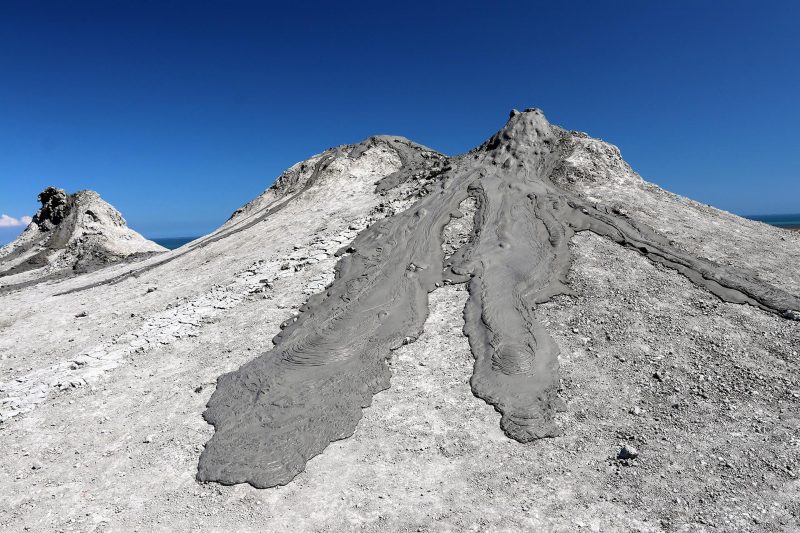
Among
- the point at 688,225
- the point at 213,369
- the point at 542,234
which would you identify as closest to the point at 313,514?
the point at 213,369

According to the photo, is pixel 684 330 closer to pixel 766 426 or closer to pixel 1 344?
pixel 766 426

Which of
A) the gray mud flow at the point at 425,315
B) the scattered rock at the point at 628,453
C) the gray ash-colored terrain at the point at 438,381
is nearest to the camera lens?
the gray ash-colored terrain at the point at 438,381

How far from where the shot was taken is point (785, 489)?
226 inches

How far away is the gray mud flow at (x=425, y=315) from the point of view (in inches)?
302

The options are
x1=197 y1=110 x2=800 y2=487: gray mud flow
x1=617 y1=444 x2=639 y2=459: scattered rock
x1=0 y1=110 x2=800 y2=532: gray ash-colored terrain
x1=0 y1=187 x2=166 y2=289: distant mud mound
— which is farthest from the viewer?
x1=0 y1=187 x2=166 y2=289: distant mud mound

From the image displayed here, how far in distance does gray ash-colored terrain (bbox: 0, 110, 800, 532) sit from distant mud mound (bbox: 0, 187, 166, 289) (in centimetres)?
959

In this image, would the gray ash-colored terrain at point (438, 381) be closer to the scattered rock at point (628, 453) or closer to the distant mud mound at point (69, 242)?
the scattered rock at point (628, 453)

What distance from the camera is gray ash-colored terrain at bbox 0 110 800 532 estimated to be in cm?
616

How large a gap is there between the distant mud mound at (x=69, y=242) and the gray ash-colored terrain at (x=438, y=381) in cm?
959

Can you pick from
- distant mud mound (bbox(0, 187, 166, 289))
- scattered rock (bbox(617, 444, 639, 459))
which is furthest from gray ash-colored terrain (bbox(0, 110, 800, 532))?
distant mud mound (bbox(0, 187, 166, 289))

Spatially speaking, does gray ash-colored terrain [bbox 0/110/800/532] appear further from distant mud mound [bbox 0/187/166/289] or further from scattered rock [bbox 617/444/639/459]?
distant mud mound [bbox 0/187/166/289]

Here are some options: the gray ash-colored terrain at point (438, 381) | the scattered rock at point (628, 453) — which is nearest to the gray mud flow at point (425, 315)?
the gray ash-colored terrain at point (438, 381)

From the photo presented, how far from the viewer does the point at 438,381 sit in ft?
28.9

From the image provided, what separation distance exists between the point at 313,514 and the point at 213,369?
516 centimetres
